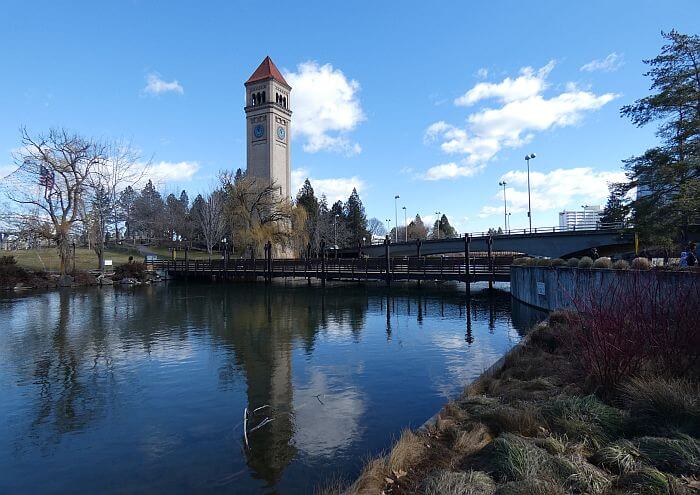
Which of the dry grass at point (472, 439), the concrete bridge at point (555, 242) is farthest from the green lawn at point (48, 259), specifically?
the dry grass at point (472, 439)

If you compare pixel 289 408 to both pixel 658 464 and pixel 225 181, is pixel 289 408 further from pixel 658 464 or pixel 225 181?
pixel 225 181

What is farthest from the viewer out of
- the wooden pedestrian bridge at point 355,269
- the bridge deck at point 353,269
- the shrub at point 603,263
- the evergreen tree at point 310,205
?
the evergreen tree at point 310,205

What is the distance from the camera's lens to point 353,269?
44188 millimetres

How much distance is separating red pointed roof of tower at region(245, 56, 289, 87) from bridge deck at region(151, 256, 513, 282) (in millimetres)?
40073

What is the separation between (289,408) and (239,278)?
1872 inches

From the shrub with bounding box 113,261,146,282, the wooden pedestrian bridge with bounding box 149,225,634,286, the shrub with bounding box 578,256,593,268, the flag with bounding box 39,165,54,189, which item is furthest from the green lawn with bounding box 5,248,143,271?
the shrub with bounding box 578,256,593,268

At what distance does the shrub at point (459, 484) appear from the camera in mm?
4441

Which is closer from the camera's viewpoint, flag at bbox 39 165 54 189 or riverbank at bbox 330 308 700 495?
riverbank at bbox 330 308 700 495

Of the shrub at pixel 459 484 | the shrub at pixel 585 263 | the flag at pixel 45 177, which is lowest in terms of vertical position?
the shrub at pixel 459 484

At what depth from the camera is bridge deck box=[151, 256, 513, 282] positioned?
37.3m

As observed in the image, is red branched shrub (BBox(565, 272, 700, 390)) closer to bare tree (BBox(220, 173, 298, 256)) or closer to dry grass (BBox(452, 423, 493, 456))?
dry grass (BBox(452, 423, 493, 456))

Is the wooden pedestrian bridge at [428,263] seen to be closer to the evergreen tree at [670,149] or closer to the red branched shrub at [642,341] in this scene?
the evergreen tree at [670,149]

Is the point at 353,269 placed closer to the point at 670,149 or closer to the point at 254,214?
the point at 254,214

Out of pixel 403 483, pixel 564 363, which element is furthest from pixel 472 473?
pixel 564 363
